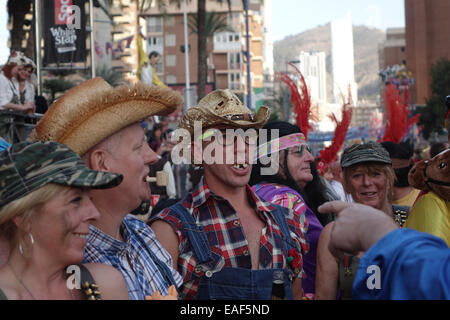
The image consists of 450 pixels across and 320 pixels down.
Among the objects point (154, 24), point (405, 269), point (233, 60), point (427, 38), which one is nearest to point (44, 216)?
point (405, 269)

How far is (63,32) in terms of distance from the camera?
52.4 feet

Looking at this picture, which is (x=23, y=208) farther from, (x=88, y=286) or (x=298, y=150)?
(x=298, y=150)

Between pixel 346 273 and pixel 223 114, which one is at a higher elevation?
pixel 223 114

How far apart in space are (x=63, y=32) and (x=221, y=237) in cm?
1386

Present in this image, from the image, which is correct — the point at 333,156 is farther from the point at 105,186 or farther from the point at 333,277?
the point at 105,186

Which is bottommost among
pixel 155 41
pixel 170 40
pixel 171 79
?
pixel 171 79

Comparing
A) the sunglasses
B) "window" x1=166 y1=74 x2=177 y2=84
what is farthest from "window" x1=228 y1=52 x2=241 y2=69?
the sunglasses

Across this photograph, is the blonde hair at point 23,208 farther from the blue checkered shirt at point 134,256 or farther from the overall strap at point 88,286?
the blue checkered shirt at point 134,256

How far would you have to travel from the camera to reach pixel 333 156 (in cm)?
803

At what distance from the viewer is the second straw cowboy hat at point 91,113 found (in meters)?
2.83

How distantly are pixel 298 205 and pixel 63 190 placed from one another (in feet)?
7.35

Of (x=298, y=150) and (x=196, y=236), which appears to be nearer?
(x=196, y=236)

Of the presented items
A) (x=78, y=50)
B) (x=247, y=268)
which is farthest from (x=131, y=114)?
(x=78, y=50)
